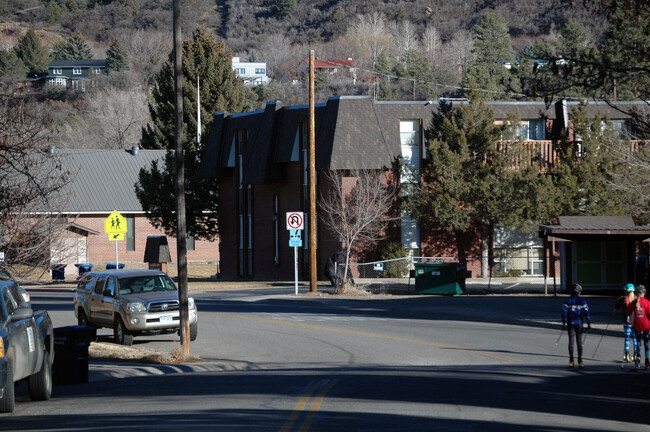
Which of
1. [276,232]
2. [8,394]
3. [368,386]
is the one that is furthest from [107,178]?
[8,394]

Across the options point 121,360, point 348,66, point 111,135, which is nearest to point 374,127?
point 121,360

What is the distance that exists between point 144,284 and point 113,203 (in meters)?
48.3

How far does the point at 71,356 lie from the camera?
16.4 metres

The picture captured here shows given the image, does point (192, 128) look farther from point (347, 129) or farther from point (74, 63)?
point (74, 63)

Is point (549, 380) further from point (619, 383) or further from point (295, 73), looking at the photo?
point (295, 73)

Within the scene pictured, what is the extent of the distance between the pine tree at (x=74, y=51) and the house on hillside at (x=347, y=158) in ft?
439

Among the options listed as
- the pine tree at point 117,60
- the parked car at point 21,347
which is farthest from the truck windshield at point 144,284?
the pine tree at point 117,60

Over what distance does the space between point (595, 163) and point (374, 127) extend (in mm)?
11294

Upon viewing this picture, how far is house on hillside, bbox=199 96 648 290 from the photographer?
4866cm

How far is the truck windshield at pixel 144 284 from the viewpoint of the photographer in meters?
24.1

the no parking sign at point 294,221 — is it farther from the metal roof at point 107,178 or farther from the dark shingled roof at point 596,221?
the metal roof at point 107,178

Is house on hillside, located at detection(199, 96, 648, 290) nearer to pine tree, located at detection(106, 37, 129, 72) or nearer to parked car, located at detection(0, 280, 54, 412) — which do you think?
parked car, located at detection(0, 280, 54, 412)

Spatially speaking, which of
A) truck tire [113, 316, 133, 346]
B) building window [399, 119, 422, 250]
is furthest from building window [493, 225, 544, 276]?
truck tire [113, 316, 133, 346]

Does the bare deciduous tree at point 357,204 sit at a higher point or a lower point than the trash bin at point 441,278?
higher
